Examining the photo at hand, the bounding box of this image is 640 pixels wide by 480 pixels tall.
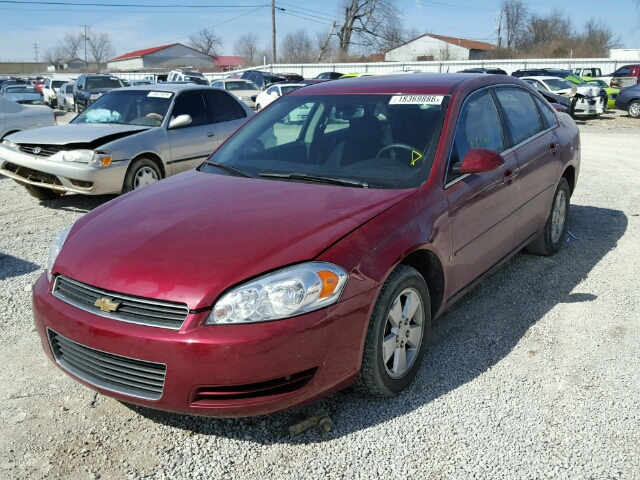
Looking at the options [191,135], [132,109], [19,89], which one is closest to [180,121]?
[191,135]

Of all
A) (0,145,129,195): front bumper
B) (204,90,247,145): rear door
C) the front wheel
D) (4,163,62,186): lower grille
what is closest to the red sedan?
(0,145,129,195): front bumper

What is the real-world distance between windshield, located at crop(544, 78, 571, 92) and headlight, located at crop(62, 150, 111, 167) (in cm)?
1840

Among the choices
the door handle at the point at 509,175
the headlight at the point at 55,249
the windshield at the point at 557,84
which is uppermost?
the windshield at the point at 557,84

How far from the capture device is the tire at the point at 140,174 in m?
7.65

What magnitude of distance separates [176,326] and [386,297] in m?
1.02

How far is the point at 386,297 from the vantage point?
9.93ft

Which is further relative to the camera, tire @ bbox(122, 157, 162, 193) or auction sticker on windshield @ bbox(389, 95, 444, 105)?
tire @ bbox(122, 157, 162, 193)

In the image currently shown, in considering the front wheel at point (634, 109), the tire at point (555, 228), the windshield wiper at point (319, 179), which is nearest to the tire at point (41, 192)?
the windshield wiper at point (319, 179)

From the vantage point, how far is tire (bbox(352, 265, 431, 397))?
3.01 metres

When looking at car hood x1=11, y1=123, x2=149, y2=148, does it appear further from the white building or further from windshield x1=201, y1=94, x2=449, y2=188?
the white building

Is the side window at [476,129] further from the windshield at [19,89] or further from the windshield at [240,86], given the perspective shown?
the windshield at [19,89]

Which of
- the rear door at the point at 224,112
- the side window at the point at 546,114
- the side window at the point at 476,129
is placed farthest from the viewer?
the rear door at the point at 224,112

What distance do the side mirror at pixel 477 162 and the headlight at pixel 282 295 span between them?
4.28 ft

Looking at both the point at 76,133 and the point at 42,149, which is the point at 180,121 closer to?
the point at 76,133
